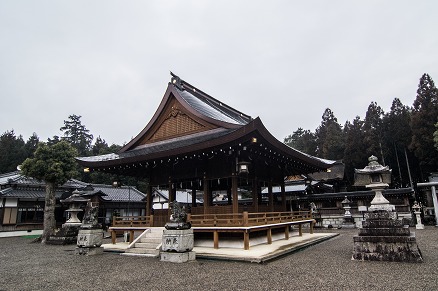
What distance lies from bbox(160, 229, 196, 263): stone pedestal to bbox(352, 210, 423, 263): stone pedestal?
6249 millimetres

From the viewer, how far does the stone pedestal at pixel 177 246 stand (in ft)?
35.3

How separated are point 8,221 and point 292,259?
30.2 m

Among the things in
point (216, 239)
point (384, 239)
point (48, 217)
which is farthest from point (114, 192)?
point (384, 239)

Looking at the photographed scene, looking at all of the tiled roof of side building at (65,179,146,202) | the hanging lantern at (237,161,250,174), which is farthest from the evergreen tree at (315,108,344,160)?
the hanging lantern at (237,161,250,174)

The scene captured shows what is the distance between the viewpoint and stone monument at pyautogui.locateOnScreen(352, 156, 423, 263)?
970cm

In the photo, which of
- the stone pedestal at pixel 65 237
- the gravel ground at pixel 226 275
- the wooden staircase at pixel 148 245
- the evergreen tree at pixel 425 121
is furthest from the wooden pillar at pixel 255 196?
the evergreen tree at pixel 425 121

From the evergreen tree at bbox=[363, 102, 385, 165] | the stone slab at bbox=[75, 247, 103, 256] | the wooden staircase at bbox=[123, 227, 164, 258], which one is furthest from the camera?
the evergreen tree at bbox=[363, 102, 385, 165]

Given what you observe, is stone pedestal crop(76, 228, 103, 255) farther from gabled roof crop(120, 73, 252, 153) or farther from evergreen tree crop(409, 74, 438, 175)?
evergreen tree crop(409, 74, 438, 175)

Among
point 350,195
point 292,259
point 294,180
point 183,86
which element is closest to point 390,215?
point 292,259

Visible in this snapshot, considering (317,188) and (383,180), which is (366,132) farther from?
(383,180)

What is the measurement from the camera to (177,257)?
10.7 meters

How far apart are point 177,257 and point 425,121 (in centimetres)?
3779

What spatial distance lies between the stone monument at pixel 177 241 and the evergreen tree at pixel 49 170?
14.3 m

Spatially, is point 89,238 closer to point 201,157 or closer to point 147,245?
point 147,245
